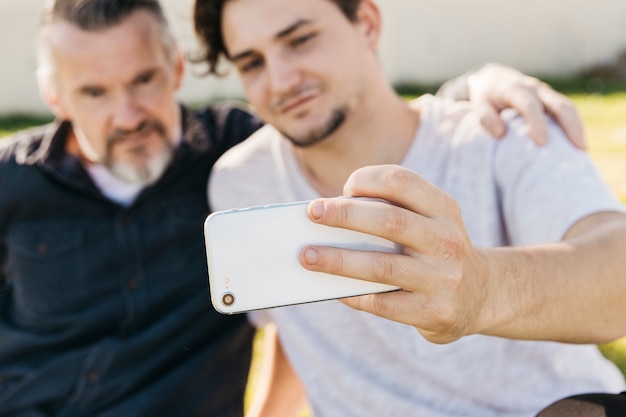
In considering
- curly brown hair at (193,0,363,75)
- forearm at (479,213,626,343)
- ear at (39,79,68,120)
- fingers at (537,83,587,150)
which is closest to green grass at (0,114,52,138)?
ear at (39,79,68,120)

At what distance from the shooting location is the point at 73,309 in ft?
7.84

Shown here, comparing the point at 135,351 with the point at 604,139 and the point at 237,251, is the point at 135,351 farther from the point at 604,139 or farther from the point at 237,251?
the point at 604,139

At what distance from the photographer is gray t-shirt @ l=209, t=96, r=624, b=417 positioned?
179 centimetres

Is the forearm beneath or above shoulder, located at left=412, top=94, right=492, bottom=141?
above

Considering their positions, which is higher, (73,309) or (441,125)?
(441,125)

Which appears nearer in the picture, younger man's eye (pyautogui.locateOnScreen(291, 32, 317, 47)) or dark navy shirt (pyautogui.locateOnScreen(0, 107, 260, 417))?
younger man's eye (pyautogui.locateOnScreen(291, 32, 317, 47))

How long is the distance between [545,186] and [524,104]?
0.78ft

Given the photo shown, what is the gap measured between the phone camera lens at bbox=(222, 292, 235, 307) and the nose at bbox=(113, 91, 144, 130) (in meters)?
1.28

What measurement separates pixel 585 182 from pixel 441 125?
1.44 ft

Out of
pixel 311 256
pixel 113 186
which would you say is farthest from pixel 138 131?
pixel 311 256

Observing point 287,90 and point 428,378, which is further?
point 287,90

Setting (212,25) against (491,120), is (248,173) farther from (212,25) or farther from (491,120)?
(491,120)

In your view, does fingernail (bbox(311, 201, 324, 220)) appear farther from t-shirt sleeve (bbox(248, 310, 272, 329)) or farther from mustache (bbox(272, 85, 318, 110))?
t-shirt sleeve (bbox(248, 310, 272, 329))

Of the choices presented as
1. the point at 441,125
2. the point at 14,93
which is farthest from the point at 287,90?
the point at 14,93
